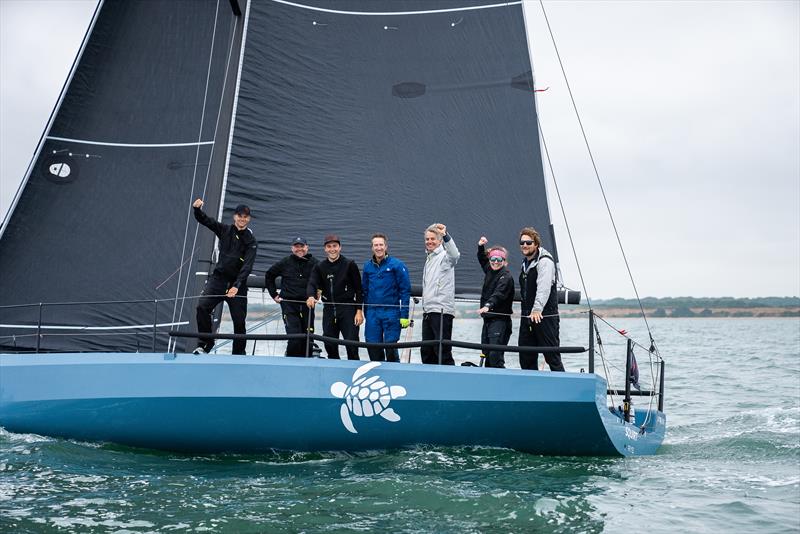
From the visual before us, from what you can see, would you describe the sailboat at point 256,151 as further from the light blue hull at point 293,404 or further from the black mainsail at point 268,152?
the light blue hull at point 293,404

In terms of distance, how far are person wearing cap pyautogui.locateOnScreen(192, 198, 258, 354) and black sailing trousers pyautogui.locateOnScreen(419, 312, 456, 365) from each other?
1.59 meters

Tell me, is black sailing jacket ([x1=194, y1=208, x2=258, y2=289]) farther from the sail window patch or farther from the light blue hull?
the sail window patch

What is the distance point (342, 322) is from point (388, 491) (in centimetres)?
194

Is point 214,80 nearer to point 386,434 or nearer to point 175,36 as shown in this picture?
point 175,36

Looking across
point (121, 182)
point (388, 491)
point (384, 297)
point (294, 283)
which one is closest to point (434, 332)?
point (384, 297)

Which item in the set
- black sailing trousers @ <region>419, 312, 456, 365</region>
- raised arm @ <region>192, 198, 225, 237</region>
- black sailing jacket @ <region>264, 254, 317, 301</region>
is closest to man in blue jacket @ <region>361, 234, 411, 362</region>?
black sailing trousers @ <region>419, 312, 456, 365</region>

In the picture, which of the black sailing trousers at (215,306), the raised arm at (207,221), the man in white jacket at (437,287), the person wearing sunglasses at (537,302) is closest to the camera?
the person wearing sunglasses at (537,302)

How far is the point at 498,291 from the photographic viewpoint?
305 inches

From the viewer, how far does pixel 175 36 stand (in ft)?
32.1

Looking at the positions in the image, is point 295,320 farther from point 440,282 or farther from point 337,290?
point 440,282

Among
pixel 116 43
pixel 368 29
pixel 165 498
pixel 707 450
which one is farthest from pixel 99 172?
pixel 707 450

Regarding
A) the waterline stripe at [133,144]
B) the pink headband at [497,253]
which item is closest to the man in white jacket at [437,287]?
the pink headband at [497,253]

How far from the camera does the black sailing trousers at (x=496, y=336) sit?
297 inches

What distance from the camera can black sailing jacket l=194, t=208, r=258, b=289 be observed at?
8117mm
